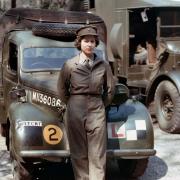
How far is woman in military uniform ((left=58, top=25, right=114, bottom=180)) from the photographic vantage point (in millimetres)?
4445

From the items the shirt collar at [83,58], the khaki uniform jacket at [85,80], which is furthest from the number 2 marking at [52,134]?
the shirt collar at [83,58]

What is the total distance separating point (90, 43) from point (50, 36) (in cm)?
218

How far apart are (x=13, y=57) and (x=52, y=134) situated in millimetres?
1827

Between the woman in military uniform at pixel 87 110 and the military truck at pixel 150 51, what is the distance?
4061mm

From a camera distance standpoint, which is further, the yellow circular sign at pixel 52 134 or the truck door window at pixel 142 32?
the truck door window at pixel 142 32

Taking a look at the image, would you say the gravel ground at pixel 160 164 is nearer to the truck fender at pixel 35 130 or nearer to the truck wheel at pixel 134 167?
the truck wheel at pixel 134 167

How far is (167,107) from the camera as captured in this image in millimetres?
8859

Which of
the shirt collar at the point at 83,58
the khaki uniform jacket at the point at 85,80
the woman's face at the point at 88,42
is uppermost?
the woman's face at the point at 88,42

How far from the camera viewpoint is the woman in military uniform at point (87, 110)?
4.45 m

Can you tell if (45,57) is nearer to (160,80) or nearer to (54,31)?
(54,31)

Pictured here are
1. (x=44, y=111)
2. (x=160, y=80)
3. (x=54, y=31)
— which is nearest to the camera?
(x=44, y=111)

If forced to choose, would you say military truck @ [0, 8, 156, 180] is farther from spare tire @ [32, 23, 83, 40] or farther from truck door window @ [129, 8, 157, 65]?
truck door window @ [129, 8, 157, 65]

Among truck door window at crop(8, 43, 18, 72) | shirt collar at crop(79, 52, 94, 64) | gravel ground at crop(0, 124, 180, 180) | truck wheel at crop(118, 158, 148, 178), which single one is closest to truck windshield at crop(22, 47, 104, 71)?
truck door window at crop(8, 43, 18, 72)

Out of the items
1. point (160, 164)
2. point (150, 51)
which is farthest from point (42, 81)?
point (150, 51)
